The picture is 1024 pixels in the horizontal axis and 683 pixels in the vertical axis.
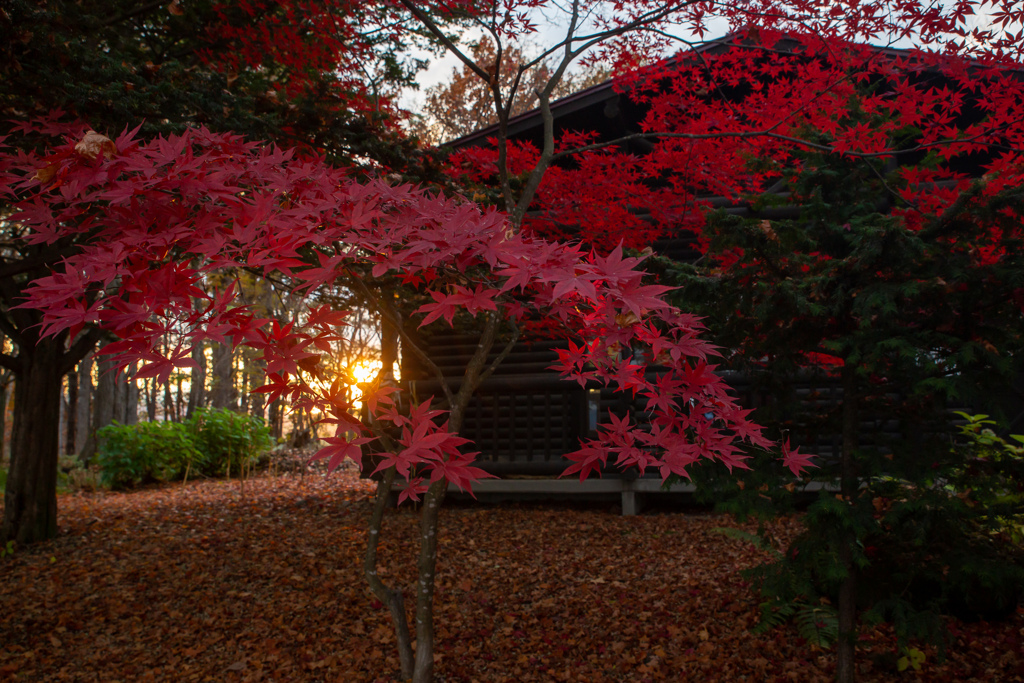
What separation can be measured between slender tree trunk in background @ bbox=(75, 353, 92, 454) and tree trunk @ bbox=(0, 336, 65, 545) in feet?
49.3

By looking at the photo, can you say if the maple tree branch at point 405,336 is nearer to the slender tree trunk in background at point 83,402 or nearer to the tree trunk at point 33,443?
the tree trunk at point 33,443

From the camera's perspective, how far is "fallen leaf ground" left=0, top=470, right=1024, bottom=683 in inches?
167

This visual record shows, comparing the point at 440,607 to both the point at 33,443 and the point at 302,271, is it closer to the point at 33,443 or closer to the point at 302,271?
the point at 302,271

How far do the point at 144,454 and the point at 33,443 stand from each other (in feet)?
18.1

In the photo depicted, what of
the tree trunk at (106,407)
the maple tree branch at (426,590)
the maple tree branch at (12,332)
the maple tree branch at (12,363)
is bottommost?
the maple tree branch at (426,590)

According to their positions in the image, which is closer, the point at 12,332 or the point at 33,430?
the point at 12,332

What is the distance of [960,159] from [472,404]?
819 centimetres

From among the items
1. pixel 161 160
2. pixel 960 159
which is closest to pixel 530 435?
pixel 161 160

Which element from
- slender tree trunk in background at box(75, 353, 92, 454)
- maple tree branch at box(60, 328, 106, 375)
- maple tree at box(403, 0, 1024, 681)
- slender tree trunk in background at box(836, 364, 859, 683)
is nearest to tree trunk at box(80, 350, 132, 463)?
slender tree trunk in background at box(75, 353, 92, 454)

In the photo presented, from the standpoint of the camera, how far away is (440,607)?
5223mm

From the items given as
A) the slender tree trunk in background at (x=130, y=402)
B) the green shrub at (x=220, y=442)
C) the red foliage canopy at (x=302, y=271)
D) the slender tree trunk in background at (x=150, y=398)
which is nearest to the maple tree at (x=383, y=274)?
the red foliage canopy at (x=302, y=271)

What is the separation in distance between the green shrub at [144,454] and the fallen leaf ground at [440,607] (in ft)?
12.7

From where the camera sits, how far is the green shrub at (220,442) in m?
13.1

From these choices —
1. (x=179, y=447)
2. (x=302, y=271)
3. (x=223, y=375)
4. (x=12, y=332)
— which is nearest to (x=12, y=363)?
(x=12, y=332)
